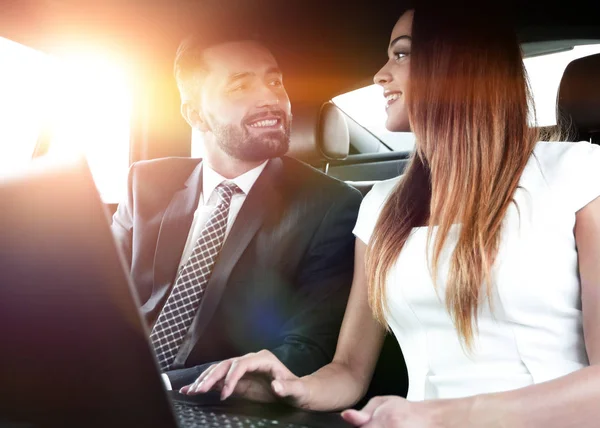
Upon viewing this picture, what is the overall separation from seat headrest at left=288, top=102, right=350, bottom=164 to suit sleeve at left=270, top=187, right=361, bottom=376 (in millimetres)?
Result: 415

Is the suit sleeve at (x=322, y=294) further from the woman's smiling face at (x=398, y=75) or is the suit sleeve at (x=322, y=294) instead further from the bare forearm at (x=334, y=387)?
the woman's smiling face at (x=398, y=75)

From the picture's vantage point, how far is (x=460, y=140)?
4.73 feet

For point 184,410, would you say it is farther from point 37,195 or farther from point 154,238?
point 154,238

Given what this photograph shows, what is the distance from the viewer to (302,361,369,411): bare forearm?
1.38 meters

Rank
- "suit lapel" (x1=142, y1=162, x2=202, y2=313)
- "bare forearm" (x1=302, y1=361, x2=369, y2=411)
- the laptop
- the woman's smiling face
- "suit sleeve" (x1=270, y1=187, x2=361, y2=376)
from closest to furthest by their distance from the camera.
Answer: the laptop, "bare forearm" (x1=302, y1=361, x2=369, y2=411), the woman's smiling face, "suit sleeve" (x1=270, y1=187, x2=361, y2=376), "suit lapel" (x1=142, y1=162, x2=202, y2=313)

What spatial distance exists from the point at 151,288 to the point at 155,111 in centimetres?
67

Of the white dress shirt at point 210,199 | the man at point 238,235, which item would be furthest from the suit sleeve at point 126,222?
the white dress shirt at point 210,199

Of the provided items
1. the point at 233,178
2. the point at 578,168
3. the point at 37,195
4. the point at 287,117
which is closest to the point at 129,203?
the point at 233,178

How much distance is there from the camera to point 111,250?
1.70 ft

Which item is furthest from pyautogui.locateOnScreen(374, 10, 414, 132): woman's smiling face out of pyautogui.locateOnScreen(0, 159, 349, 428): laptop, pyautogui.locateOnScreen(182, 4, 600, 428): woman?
pyautogui.locateOnScreen(0, 159, 349, 428): laptop

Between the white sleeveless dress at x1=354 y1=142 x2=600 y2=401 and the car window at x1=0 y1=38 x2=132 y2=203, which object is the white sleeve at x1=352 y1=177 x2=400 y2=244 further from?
the car window at x1=0 y1=38 x2=132 y2=203

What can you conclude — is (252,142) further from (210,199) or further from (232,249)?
(232,249)

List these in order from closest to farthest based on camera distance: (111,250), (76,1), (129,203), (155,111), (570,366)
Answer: (111,250) < (570,366) < (76,1) < (129,203) < (155,111)

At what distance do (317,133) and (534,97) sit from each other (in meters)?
0.98
